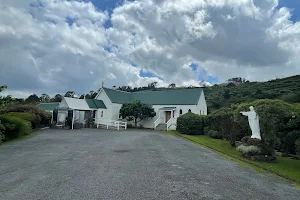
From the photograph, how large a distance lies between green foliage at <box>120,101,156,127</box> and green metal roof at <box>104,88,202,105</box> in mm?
3598

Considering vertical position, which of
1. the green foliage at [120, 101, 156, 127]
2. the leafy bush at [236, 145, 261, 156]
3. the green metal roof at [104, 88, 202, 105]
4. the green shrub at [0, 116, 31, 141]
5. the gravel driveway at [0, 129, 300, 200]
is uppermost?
the green metal roof at [104, 88, 202, 105]

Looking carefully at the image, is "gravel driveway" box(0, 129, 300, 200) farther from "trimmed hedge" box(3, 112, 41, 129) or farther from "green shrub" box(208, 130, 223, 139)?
"trimmed hedge" box(3, 112, 41, 129)

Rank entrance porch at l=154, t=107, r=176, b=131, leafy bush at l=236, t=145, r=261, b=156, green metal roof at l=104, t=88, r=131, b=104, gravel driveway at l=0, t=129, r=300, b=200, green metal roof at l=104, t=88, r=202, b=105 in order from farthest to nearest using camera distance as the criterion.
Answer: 1. green metal roof at l=104, t=88, r=131, b=104
2. green metal roof at l=104, t=88, r=202, b=105
3. entrance porch at l=154, t=107, r=176, b=131
4. leafy bush at l=236, t=145, r=261, b=156
5. gravel driveway at l=0, t=129, r=300, b=200

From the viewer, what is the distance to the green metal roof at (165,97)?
115ft

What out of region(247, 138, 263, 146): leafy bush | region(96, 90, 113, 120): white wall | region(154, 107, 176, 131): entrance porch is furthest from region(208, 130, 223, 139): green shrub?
region(96, 90, 113, 120): white wall

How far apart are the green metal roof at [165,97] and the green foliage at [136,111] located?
360 centimetres

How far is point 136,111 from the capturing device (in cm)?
3291

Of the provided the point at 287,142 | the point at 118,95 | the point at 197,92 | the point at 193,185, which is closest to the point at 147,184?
the point at 193,185

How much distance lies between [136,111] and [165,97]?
712 centimetres

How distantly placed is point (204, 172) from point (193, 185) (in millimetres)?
1790

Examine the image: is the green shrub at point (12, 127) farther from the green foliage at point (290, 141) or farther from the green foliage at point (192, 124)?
the green foliage at point (290, 141)

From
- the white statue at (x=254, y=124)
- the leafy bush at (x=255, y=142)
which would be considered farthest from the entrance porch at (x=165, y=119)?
the leafy bush at (x=255, y=142)

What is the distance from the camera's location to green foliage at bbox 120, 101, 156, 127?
32938 millimetres

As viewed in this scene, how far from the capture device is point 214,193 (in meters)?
5.92
